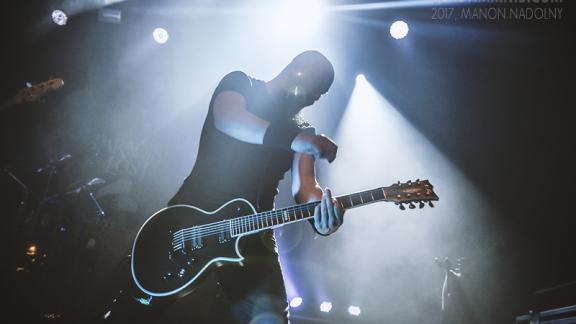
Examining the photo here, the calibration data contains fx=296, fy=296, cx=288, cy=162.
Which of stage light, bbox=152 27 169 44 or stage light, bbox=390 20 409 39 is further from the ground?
stage light, bbox=152 27 169 44

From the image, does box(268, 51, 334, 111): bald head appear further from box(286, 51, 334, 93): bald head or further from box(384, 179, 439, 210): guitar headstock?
box(384, 179, 439, 210): guitar headstock

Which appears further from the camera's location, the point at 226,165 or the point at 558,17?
the point at 558,17

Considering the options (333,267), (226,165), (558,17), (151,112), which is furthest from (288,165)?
(151,112)

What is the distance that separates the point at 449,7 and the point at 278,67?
4026mm

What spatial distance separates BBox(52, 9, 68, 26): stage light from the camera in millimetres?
7300

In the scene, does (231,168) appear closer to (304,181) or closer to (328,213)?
(304,181)

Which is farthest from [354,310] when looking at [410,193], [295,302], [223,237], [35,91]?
[35,91]

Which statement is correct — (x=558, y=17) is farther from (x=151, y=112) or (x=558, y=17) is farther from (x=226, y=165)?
(x=151, y=112)

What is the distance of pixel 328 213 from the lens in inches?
96.8

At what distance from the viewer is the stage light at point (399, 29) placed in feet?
21.4

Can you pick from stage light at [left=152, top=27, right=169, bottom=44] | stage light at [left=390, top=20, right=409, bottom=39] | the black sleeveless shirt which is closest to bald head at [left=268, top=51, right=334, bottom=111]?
the black sleeveless shirt

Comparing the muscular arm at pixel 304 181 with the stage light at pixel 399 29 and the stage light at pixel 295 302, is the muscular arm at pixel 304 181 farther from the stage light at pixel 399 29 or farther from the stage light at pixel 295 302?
the stage light at pixel 399 29

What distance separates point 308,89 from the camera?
3.12 metres

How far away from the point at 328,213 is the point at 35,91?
698 centimetres
